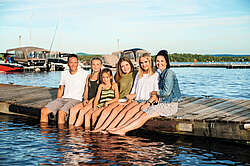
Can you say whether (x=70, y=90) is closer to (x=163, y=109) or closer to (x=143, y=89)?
(x=143, y=89)

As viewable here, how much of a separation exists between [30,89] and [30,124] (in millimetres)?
4665

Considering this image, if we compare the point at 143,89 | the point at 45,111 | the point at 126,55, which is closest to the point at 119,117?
Answer: the point at 143,89

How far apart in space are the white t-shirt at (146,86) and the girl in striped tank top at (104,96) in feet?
1.90

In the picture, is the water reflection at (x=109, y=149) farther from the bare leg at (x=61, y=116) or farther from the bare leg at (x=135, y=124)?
the bare leg at (x=61, y=116)

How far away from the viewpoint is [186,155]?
235 inches

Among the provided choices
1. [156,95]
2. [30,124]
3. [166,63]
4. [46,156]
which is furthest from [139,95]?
[30,124]

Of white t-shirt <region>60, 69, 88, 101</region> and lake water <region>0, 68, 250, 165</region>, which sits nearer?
lake water <region>0, 68, 250, 165</region>

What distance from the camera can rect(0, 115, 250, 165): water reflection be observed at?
18.1 ft

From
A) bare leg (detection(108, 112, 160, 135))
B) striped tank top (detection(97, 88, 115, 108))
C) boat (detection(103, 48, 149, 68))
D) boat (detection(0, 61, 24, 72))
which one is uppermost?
boat (detection(103, 48, 149, 68))

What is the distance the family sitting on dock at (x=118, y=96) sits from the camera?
713 centimetres

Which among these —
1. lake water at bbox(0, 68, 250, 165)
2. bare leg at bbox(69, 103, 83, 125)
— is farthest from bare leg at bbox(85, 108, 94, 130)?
bare leg at bbox(69, 103, 83, 125)

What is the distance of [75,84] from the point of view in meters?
8.41

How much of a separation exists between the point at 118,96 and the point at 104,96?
1.22ft

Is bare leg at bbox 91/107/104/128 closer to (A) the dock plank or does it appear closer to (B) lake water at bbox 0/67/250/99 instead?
(A) the dock plank
